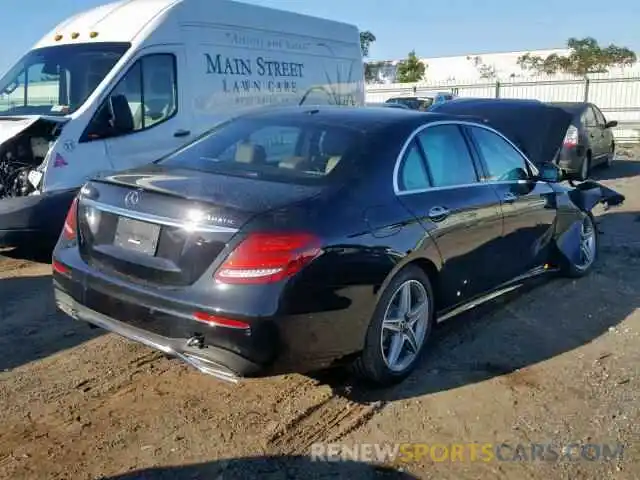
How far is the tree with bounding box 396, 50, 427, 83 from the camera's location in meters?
54.3

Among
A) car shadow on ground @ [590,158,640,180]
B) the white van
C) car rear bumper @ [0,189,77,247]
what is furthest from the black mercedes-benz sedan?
car shadow on ground @ [590,158,640,180]

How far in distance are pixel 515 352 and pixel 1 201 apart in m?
4.60

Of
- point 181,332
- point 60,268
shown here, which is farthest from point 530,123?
point 181,332

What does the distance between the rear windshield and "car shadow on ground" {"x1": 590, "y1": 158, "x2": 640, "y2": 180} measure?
11208 millimetres

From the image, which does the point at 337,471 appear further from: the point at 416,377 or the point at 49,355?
the point at 49,355

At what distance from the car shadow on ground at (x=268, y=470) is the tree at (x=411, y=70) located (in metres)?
53.0

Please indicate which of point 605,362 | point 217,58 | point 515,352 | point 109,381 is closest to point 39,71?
point 217,58

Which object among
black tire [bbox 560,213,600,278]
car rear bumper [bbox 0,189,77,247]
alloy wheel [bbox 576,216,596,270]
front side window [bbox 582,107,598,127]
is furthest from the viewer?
front side window [bbox 582,107,598,127]

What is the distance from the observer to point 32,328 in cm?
461

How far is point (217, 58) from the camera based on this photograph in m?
7.82

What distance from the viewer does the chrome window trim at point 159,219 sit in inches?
121

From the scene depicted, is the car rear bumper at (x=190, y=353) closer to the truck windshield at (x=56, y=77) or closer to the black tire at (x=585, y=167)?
the truck windshield at (x=56, y=77)

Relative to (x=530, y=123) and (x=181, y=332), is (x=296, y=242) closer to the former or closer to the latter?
(x=181, y=332)

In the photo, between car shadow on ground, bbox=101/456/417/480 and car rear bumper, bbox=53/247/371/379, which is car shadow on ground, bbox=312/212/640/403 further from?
car shadow on ground, bbox=101/456/417/480
